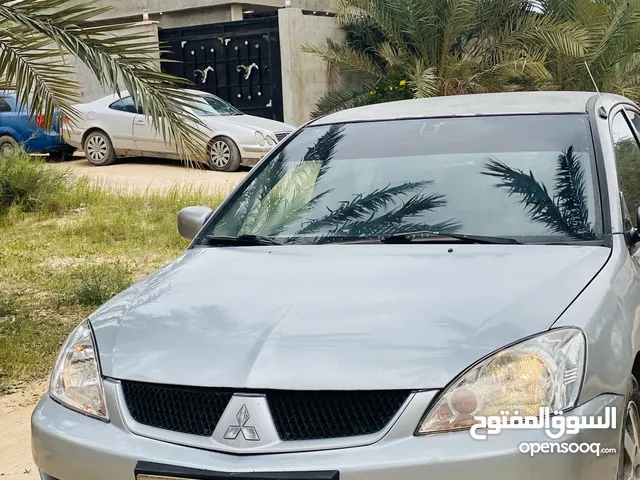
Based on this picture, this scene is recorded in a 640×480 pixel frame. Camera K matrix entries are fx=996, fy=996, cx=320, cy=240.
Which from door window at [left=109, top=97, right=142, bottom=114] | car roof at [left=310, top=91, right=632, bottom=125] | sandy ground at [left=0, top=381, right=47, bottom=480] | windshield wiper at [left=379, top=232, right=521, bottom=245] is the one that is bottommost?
sandy ground at [left=0, top=381, right=47, bottom=480]

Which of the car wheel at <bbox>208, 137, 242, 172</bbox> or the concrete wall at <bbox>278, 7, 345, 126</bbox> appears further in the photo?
the concrete wall at <bbox>278, 7, 345, 126</bbox>

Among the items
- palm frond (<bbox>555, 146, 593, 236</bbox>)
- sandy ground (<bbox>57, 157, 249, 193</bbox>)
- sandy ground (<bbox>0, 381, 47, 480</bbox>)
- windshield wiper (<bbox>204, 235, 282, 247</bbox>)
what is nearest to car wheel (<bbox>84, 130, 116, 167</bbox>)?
sandy ground (<bbox>57, 157, 249, 193</bbox>)

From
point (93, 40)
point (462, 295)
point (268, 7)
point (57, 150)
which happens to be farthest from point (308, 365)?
point (268, 7)

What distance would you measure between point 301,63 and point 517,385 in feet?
55.6

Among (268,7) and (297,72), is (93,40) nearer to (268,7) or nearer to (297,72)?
(297,72)

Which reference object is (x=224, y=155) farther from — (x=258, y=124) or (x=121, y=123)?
(x=121, y=123)

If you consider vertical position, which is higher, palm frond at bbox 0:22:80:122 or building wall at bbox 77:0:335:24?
building wall at bbox 77:0:335:24

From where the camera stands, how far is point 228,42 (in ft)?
64.6

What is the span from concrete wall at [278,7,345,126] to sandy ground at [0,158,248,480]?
3107 millimetres

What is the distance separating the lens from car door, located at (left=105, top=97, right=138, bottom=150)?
16.7m

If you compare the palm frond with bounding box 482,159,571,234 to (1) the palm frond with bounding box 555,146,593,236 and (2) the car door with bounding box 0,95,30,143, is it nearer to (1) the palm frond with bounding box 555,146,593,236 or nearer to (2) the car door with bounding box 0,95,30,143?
(1) the palm frond with bounding box 555,146,593,236

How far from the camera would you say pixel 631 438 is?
291 centimetres

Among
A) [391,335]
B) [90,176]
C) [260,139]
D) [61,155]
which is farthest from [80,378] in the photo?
[61,155]

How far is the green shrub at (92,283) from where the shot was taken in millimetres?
7613
